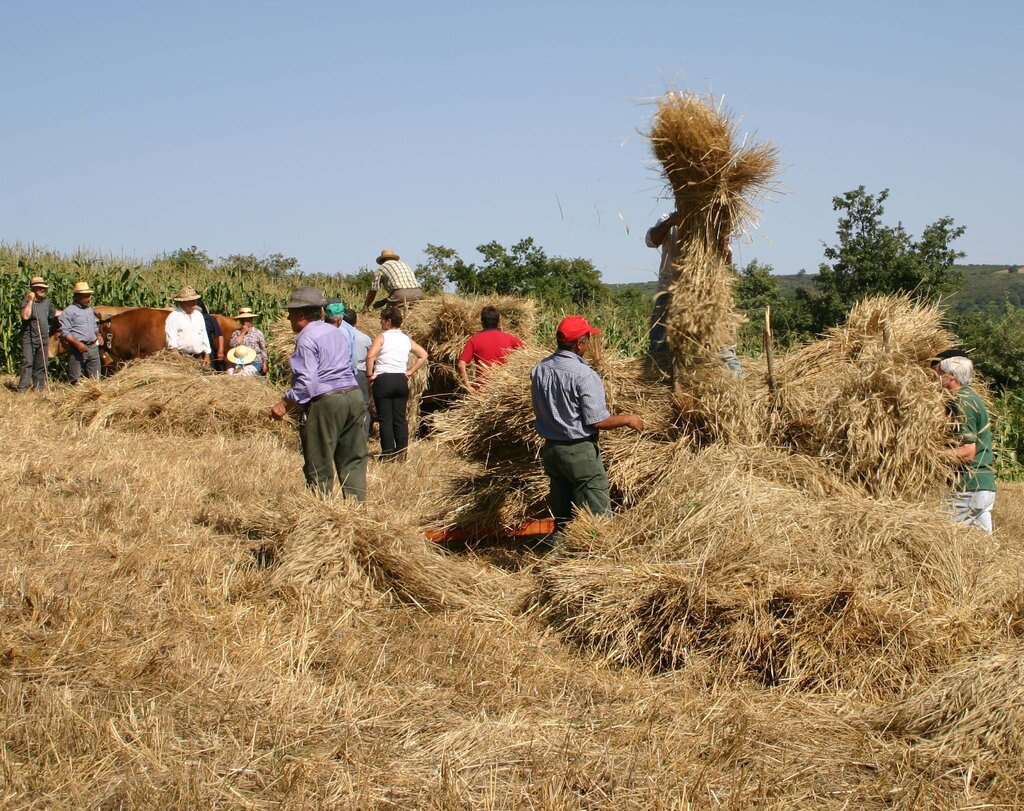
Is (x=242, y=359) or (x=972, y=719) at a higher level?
(x=242, y=359)

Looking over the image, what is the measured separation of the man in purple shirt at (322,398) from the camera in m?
6.94

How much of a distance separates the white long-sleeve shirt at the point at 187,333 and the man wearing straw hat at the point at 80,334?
1.60m

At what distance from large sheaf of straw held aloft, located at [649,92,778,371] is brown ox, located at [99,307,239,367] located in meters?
10.3

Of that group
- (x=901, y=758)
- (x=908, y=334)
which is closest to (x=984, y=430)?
(x=908, y=334)

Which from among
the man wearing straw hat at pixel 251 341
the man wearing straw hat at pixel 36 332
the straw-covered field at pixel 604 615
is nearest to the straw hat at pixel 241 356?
the man wearing straw hat at pixel 251 341

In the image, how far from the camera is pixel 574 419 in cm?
607

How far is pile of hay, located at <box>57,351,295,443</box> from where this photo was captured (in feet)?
38.4

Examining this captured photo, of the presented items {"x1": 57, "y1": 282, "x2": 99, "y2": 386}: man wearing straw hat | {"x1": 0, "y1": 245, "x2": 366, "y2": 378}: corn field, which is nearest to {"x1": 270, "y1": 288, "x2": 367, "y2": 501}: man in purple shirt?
{"x1": 57, "y1": 282, "x2": 99, "y2": 386}: man wearing straw hat

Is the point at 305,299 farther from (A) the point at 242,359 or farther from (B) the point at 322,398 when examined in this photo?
(A) the point at 242,359

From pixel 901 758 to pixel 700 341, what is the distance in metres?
3.05

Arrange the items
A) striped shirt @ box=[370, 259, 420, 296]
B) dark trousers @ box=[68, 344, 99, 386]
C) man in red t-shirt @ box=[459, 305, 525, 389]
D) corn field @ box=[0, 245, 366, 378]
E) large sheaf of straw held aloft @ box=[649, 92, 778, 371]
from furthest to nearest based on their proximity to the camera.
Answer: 1. corn field @ box=[0, 245, 366, 378]
2. dark trousers @ box=[68, 344, 99, 386]
3. striped shirt @ box=[370, 259, 420, 296]
4. man in red t-shirt @ box=[459, 305, 525, 389]
5. large sheaf of straw held aloft @ box=[649, 92, 778, 371]

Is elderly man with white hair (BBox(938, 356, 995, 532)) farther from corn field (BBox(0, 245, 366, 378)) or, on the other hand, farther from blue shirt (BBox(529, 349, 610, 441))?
corn field (BBox(0, 245, 366, 378))

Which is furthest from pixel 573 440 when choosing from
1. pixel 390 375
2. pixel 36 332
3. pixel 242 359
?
pixel 36 332

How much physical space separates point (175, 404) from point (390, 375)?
125 inches
